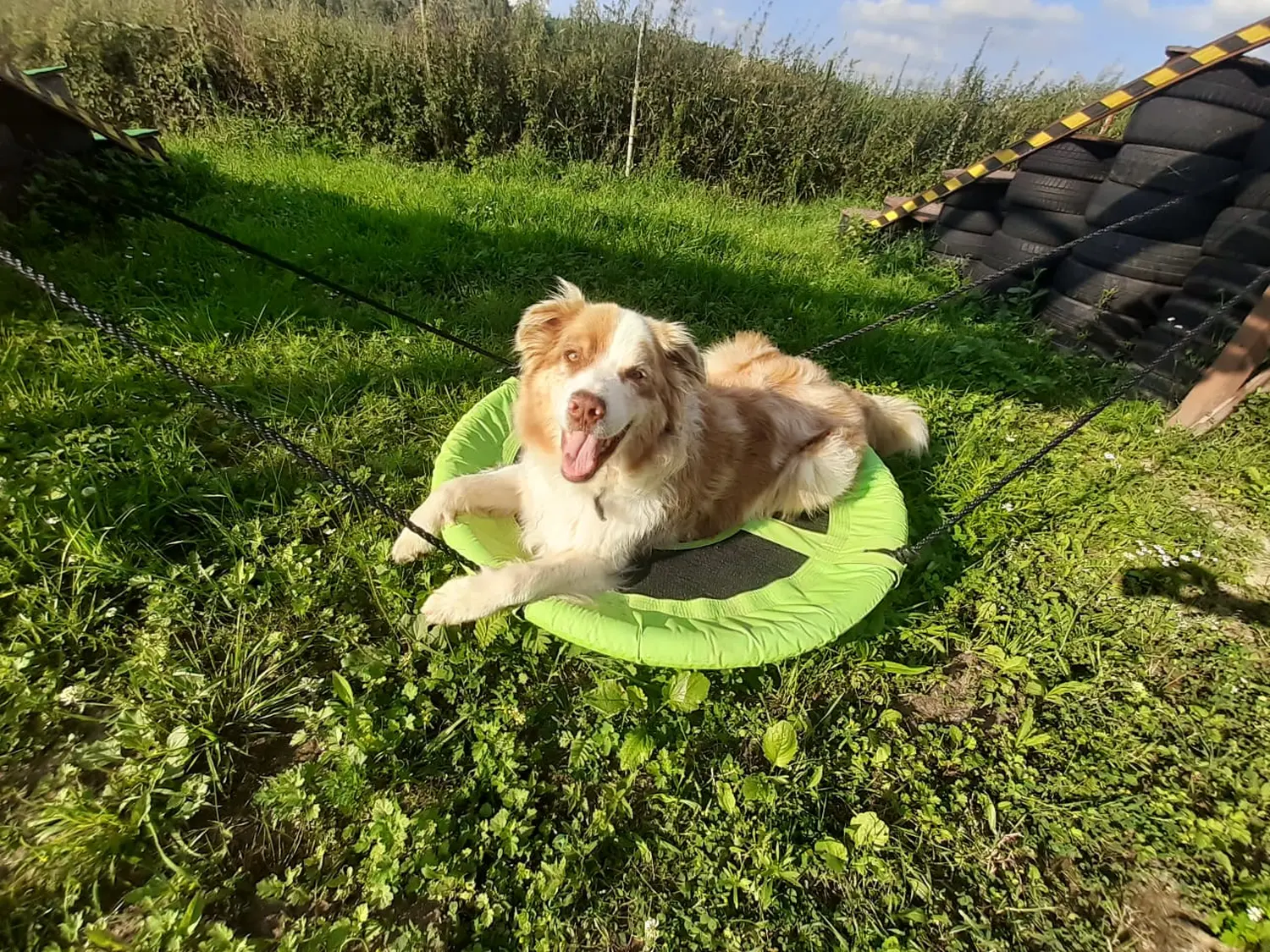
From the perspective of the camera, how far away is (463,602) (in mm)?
2625

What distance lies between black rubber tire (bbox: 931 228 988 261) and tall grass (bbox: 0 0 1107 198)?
2.97m

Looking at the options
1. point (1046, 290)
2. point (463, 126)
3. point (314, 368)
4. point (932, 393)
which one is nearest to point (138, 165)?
point (314, 368)

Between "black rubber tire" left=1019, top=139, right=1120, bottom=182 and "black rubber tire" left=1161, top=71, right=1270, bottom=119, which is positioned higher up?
"black rubber tire" left=1161, top=71, right=1270, bottom=119

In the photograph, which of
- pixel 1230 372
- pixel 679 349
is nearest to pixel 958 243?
pixel 1230 372

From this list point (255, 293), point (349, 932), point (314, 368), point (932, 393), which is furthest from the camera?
point (932, 393)

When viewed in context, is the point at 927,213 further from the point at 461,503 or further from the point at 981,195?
the point at 461,503

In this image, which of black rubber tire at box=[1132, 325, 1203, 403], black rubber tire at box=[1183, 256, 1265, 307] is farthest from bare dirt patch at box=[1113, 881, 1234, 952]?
black rubber tire at box=[1183, 256, 1265, 307]

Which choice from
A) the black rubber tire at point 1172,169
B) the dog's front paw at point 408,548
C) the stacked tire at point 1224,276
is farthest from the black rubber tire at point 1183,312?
the dog's front paw at point 408,548

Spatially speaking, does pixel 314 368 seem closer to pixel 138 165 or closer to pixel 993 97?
pixel 138 165

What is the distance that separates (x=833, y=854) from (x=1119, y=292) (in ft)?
19.1

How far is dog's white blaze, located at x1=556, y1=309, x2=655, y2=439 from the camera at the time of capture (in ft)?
8.20

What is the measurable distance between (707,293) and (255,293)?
3.92 metres

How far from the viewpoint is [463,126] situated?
8648mm

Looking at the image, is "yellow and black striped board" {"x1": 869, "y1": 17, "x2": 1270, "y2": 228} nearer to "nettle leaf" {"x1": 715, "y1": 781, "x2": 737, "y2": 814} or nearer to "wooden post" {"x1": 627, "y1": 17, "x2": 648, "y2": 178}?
"wooden post" {"x1": 627, "y1": 17, "x2": 648, "y2": 178}
